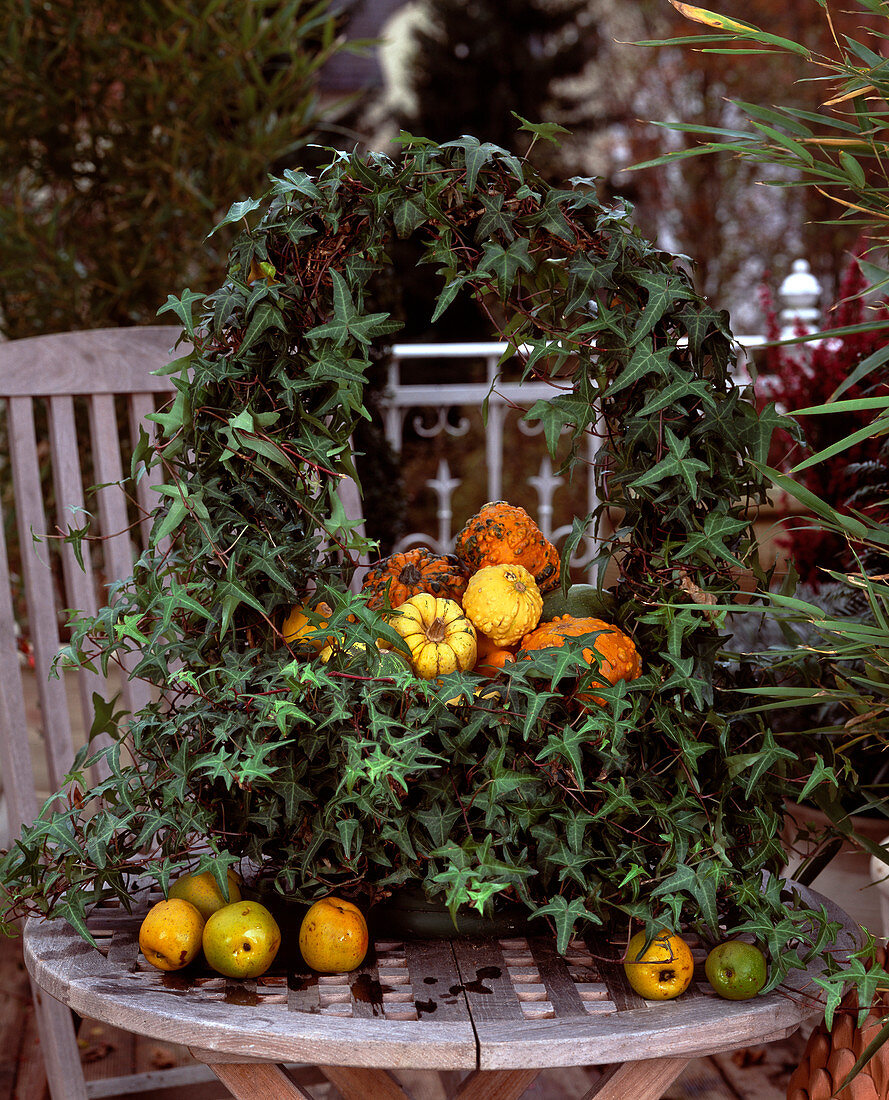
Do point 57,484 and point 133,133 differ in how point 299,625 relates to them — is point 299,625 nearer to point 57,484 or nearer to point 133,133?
A: point 57,484

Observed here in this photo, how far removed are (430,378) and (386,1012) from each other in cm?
654

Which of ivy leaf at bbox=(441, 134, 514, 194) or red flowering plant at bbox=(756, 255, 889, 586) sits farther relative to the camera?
red flowering plant at bbox=(756, 255, 889, 586)

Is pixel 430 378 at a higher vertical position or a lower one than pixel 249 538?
higher

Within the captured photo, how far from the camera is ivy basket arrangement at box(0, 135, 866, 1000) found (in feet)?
2.43

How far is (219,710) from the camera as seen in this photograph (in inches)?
30.4

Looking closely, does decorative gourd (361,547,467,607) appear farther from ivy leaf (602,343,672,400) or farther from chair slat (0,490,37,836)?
chair slat (0,490,37,836)

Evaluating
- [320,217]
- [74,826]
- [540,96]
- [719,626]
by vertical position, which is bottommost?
[74,826]

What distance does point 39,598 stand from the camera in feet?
4.20

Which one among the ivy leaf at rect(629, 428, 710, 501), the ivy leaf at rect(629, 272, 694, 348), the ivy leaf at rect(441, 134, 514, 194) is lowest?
the ivy leaf at rect(629, 428, 710, 501)

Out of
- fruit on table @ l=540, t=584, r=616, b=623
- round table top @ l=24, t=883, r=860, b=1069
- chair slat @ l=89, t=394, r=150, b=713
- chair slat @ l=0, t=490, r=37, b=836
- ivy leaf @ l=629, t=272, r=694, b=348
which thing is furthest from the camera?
chair slat @ l=89, t=394, r=150, b=713

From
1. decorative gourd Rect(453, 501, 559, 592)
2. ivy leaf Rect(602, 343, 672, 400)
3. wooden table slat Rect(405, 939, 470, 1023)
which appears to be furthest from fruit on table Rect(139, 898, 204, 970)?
ivy leaf Rect(602, 343, 672, 400)

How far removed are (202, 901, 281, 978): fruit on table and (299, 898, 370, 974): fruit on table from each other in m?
0.03

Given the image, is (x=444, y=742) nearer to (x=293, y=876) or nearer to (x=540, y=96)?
(x=293, y=876)

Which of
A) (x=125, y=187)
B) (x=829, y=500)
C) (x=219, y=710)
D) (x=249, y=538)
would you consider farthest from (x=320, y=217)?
(x=125, y=187)
